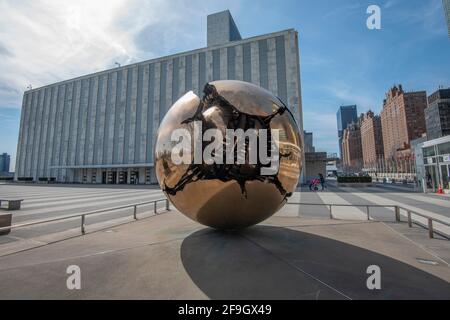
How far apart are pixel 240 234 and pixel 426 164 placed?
25214 mm

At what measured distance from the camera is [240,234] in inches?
218

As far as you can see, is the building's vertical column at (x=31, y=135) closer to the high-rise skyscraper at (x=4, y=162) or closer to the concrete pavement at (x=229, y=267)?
the concrete pavement at (x=229, y=267)

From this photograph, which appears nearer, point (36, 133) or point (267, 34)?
point (267, 34)

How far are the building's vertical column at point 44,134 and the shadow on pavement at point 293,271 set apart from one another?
67.3m

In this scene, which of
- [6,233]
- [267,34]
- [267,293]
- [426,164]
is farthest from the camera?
[267,34]

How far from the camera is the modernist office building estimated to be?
121ft

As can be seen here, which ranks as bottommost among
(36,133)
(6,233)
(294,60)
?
(6,233)

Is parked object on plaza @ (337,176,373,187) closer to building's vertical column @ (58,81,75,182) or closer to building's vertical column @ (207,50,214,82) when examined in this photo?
building's vertical column @ (207,50,214,82)

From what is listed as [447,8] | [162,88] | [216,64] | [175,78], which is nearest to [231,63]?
[216,64]

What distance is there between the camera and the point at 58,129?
54.5m

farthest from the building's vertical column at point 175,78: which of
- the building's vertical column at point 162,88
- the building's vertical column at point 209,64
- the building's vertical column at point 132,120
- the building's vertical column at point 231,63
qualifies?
the building's vertical column at point 231,63

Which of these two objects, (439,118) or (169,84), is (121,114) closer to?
(169,84)
